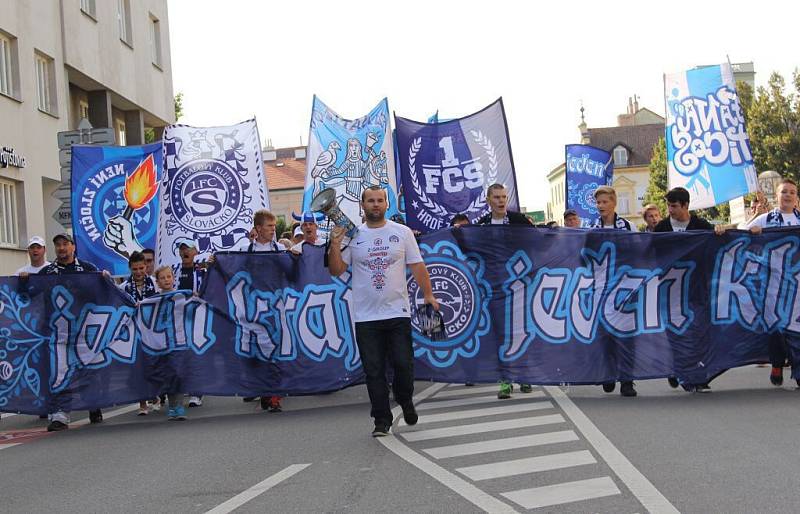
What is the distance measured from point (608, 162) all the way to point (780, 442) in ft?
59.3

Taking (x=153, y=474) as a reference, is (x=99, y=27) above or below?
above

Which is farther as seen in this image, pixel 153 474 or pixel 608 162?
pixel 608 162

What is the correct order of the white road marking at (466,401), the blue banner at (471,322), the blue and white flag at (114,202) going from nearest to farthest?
the white road marking at (466,401) < the blue banner at (471,322) < the blue and white flag at (114,202)

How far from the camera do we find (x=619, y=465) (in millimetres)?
7176

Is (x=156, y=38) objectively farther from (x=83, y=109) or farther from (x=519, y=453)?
(x=519, y=453)

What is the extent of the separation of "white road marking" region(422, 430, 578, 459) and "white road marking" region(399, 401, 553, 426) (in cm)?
147

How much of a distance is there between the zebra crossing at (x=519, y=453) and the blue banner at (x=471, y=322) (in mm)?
740

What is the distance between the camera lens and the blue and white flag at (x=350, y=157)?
689 inches

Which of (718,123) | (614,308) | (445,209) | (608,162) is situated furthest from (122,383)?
(608,162)

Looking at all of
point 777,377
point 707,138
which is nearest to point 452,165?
point 707,138

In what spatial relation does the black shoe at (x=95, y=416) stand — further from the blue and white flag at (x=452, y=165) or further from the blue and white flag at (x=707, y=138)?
the blue and white flag at (x=707, y=138)

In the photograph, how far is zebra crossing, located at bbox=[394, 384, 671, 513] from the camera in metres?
6.26

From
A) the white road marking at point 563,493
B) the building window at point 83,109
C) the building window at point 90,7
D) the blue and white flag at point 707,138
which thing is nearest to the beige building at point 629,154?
the building window at point 83,109

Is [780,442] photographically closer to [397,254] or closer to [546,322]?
[397,254]
